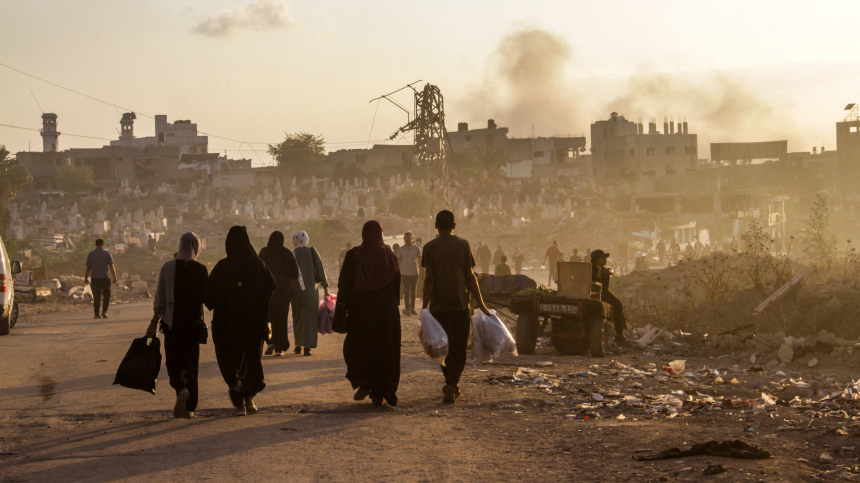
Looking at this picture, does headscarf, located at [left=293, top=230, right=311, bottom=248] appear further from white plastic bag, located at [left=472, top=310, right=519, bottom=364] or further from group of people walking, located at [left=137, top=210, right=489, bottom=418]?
white plastic bag, located at [left=472, top=310, right=519, bottom=364]

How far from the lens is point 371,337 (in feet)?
24.3

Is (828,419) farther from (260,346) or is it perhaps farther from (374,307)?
(260,346)

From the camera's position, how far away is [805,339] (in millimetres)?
11500

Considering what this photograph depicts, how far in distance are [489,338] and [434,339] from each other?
0.73 meters

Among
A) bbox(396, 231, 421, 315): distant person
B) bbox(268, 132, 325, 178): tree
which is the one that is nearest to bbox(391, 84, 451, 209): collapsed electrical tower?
bbox(396, 231, 421, 315): distant person

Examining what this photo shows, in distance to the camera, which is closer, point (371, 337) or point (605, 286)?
point (371, 337)

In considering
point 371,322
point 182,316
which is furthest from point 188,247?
point 371,322

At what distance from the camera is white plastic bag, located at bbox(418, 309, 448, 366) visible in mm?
7559

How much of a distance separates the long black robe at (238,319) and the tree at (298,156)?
71754 millimetres

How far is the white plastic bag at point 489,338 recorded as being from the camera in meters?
8.05

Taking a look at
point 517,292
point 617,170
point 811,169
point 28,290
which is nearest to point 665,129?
point 617,170

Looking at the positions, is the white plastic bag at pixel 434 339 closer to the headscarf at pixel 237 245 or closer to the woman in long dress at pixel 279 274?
the headscarf at pixel 237 245

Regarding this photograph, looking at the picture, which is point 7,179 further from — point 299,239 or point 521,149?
point 521,149

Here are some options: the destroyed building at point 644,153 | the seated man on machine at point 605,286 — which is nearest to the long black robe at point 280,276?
the seated man on machine at point 605,286
